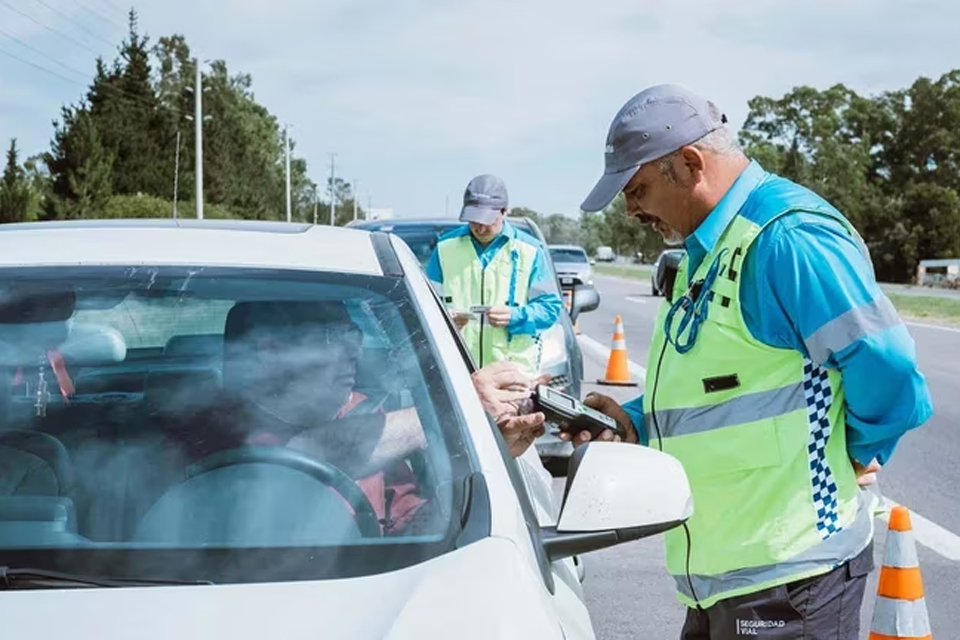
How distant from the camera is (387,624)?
1.95m

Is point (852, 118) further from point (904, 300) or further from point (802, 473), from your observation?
point (802, 473)

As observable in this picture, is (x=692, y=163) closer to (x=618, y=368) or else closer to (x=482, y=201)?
(x=482, y=201)

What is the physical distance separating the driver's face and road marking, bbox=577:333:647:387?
11.3m

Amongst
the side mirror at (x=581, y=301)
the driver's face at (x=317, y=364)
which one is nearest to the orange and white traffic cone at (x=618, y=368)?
the side mirror at (x=581, y=301)

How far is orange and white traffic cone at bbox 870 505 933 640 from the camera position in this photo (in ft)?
12.4

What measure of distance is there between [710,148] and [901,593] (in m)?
1.67

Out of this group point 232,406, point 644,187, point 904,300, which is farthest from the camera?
point 904,300

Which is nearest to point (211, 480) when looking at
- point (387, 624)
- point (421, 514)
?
point (421, 514)

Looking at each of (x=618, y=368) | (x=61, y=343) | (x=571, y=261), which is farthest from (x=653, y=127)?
(x=571, y=261)

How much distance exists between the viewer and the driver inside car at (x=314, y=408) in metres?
2.48

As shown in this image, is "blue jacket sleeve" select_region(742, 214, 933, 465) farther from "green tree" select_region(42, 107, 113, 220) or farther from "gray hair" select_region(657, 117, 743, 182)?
"green tree" select_region(42, 107, 113, 220)

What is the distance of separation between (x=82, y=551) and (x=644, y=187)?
1421 millimetres

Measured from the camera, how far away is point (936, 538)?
265 inches

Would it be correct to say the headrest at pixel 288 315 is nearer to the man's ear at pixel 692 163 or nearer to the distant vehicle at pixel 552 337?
the man's ear at pixel 692 163
